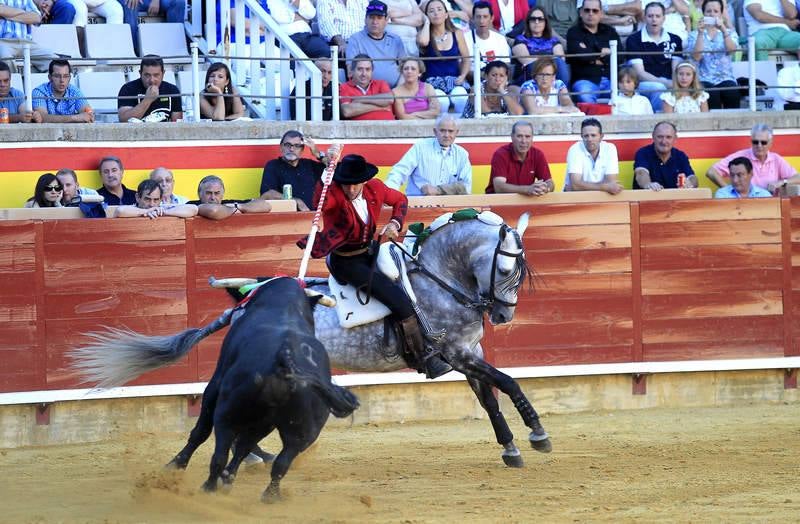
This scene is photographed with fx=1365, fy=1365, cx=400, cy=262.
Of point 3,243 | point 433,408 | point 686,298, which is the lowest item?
point 433,408

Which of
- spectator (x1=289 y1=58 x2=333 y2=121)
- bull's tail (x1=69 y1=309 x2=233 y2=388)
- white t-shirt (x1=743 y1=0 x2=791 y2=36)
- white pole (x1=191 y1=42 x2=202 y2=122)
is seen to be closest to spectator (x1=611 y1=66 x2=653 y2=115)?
white t-shirt (x1=743 y1=0 x2=791 y2=36)

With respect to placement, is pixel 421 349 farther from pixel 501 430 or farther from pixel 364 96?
pixel 364 96

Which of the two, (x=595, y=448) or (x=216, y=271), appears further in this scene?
(x=216, y=271)

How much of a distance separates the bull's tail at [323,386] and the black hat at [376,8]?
21.3 feet

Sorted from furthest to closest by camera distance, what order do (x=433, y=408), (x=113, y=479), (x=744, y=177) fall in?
(x=744, y=177), (x=433, y=408), (x=113, y=479)

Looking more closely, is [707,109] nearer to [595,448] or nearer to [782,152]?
[782,152]

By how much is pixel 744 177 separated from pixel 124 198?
5.05m

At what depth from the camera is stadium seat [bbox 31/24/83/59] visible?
11820mm

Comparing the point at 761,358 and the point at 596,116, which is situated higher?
the point at 596,116

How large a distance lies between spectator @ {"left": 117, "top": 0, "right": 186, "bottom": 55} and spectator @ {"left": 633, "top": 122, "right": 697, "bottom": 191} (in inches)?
173

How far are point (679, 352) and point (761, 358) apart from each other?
69 cm

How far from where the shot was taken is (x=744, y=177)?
445 inches

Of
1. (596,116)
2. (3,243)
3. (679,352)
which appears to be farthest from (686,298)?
(3,243)

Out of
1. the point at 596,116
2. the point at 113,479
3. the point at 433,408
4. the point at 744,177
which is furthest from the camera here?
the point at 596,116
